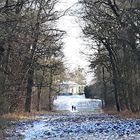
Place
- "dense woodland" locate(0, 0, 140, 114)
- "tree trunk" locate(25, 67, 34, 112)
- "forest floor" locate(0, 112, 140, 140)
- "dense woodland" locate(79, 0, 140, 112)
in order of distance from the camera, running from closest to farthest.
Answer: "forest floor" locate(0, 112, 140, 140), "dense woodland" locate(0, 0, 140, 114), "dense woodland" locate(79, 0, 140, 112), "tree trunk" locate(25, 67, 34, 112)

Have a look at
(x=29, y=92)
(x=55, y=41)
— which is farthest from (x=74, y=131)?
(x=29, y=92)

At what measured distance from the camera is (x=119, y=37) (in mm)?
41000

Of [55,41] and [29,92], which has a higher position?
[55,41]

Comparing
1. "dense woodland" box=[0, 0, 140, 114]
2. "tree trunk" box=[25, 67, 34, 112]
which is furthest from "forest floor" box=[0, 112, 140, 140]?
"tree trunk" box=[25, 67, 34, 112]

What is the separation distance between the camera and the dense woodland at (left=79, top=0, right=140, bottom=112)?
3559 centimetres

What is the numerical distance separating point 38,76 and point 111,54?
62.3 feet

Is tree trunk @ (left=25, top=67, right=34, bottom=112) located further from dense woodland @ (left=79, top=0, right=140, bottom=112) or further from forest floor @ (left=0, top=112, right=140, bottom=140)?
forest floor @ (left=0, top=112, right=140, bottom=140)

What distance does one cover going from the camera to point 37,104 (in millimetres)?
73500

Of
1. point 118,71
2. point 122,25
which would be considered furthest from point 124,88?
point 122,25

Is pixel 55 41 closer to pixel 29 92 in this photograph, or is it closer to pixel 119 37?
pixel 29 92

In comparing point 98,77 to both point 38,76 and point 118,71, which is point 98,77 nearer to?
point 38,76

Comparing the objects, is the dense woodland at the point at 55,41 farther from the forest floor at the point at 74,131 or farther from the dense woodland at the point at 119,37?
the forest floor at the point at 74,131

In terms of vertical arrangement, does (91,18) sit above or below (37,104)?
above

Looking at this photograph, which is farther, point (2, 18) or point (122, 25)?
point (122, 25)
